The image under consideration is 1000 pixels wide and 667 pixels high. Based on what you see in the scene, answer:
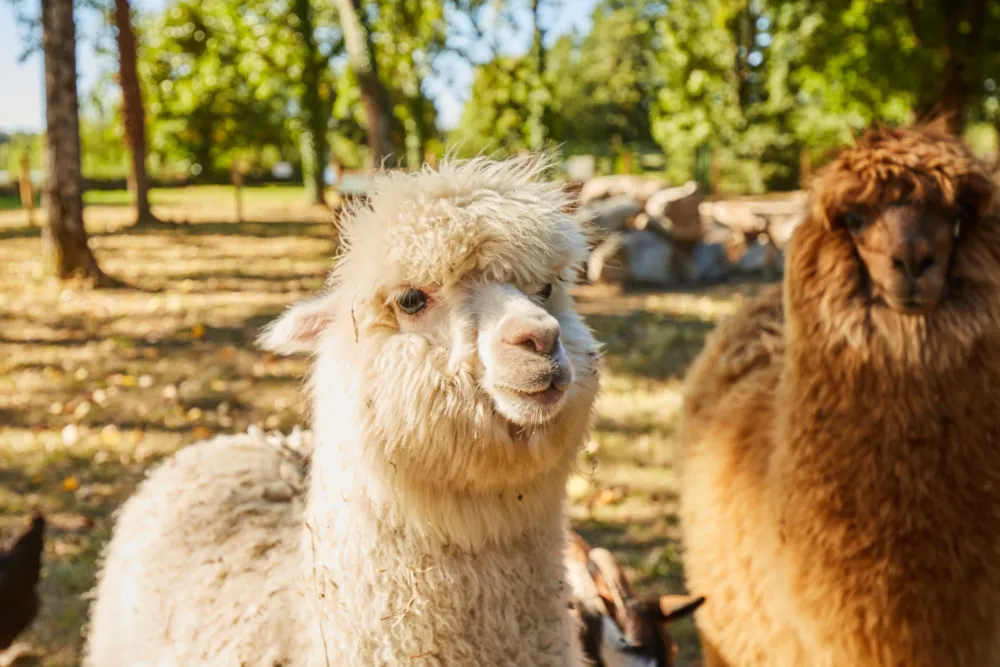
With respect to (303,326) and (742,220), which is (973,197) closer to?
(303,326)

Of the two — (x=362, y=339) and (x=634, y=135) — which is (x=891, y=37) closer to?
(x=362, y=339)

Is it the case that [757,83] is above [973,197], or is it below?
above

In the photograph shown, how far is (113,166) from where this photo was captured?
5212 centimetres

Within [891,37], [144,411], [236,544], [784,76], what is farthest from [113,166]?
[236,544]

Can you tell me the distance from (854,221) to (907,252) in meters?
0.34

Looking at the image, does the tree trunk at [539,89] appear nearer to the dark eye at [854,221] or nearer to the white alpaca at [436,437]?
the dark eye at [854,221]

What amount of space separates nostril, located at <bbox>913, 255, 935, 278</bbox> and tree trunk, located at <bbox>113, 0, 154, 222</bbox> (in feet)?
61.3

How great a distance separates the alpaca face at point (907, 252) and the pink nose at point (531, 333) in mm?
1692

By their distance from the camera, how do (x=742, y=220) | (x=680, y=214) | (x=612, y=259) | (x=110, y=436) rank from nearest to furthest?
1. (x=110, y=436)
2. (x=612, y=259)
3. (x=680, y=214)
4. (x=742, y=220)

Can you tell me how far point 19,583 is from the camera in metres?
3.51

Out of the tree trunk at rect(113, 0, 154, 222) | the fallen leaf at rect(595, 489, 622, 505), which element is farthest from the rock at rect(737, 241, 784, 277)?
the tree trunk at rect(113, 0, 154, 222)

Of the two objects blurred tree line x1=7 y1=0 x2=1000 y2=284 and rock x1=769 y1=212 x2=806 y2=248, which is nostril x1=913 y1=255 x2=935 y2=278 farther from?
rock x1=769 y1=212 x2=806 y2=248

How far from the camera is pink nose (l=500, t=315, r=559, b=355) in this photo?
1.75 meters

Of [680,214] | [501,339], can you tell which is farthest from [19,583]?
[680,214]
